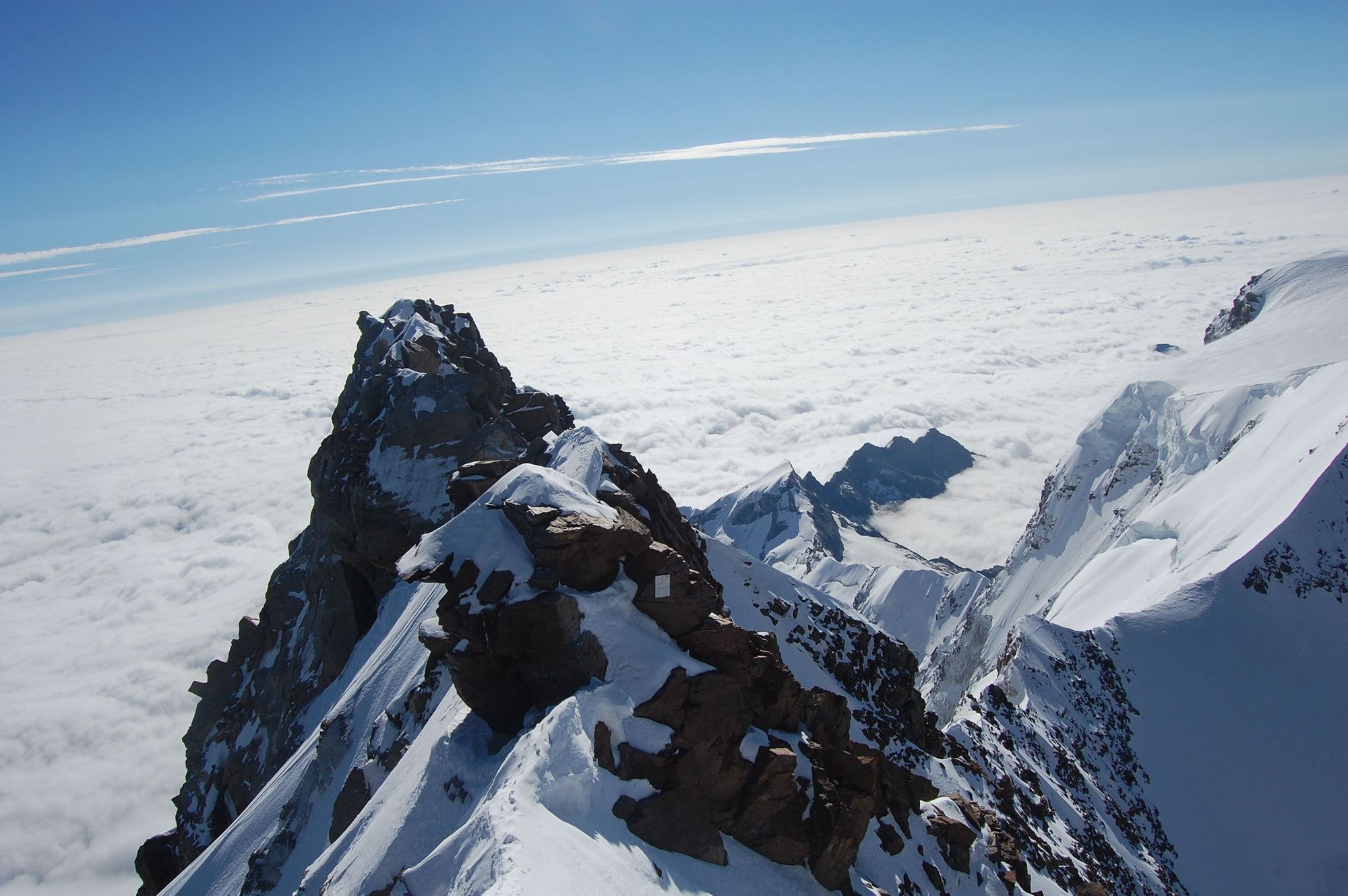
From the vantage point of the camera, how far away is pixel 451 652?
29172 mm

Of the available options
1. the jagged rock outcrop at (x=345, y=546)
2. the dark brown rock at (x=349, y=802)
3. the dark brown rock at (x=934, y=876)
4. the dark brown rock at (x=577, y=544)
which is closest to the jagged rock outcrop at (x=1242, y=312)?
the jagged rock outcrop at (x=345, y=546)

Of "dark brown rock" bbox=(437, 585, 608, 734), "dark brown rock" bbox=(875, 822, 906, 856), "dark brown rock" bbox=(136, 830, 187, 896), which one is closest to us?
"dark brown rock" bbox=(437, 585, 608, 734)

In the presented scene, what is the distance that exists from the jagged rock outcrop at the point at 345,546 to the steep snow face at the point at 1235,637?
4606 centimetres

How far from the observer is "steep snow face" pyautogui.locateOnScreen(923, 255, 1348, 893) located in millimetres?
61219

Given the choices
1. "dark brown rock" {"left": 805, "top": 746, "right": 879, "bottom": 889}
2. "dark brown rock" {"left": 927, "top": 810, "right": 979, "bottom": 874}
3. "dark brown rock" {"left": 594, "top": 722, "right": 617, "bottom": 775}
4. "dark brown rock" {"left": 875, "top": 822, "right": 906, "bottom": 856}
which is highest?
"dark brown rock" {"left": 594, "top": 722, "right": 617, "bottom": 775}

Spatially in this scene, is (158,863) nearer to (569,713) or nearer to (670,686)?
(569,713)

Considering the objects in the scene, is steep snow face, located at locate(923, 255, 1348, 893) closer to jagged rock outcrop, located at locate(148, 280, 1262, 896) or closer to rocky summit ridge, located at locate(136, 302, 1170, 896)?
jagged rock outcrop, located at locate(148, 280, 1262, 896)

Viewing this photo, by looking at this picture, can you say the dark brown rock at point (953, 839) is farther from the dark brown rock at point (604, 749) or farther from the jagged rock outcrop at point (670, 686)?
the dark brown rock at point (604, 749)

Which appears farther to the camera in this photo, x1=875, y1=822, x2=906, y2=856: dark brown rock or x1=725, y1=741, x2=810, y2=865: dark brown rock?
x1=875, y1=822, x2=906, y2=856: dark brown rock

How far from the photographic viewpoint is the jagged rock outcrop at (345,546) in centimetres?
5916

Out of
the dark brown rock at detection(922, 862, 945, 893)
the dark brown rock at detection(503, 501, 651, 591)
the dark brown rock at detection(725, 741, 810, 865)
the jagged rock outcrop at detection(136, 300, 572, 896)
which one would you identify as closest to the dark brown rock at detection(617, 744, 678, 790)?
the dark brown rock at detection(725, 741, 810, 865)

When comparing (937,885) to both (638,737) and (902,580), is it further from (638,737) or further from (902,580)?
(902,580)

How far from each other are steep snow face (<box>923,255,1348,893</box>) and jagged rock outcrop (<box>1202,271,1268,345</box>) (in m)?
54.3

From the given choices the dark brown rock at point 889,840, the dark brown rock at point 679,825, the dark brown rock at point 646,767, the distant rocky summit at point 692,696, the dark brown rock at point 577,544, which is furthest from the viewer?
the dark brown rock at point 889,840
